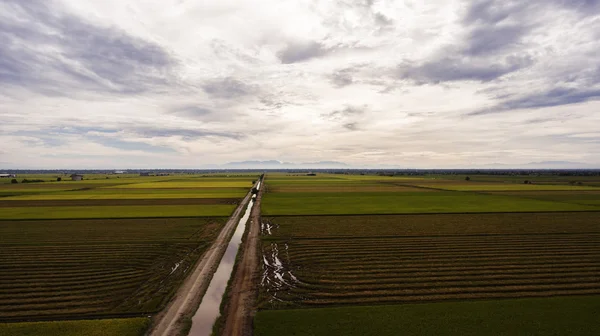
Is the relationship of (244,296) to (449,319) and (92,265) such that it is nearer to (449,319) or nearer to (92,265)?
(449,319)

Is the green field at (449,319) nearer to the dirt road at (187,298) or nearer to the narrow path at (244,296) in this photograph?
the narrow path at (244,296)

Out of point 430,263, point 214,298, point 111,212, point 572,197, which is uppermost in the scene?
point 572,197

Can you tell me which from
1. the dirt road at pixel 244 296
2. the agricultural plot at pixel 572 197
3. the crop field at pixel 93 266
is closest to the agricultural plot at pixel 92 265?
the crop field at pixel 93 266

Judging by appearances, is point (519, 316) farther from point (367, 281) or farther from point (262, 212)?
point (262, 212)

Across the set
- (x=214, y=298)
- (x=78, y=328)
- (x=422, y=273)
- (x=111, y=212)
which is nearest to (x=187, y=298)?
(x=214, y=298)

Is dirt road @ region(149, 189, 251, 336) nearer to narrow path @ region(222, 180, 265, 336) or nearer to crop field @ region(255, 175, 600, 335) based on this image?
narrow path @ region(222, 180, 265, 336)

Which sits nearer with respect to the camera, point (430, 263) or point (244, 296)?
point (244, 296)

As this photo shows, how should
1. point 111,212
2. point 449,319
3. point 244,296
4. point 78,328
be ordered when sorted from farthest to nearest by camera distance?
point 111,212 → point 244,296 → point 449,319 → point 78,328

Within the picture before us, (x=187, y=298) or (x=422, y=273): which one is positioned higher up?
(x=422, y=273)
